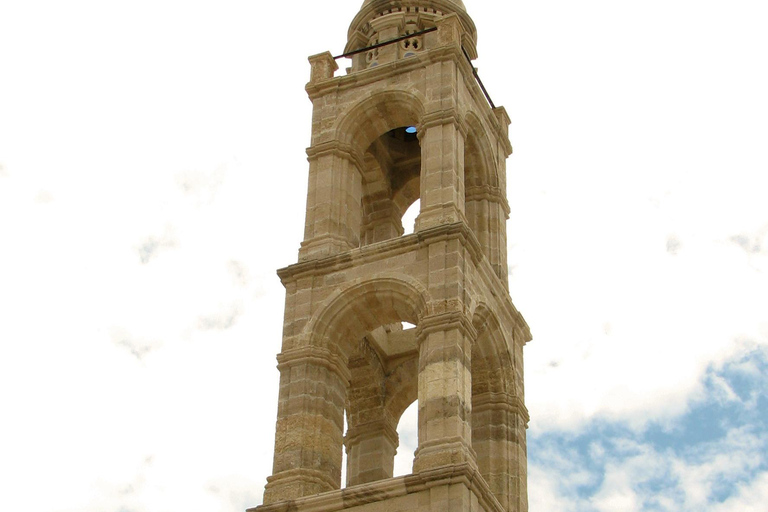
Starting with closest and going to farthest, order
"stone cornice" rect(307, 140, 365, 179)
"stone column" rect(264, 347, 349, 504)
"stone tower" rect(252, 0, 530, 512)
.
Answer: "stone tower" rect(252, 0, 530, 512)
"stone column" rect(264, 347, 349, 504)
"stone cornice" rect(307, 140, 365, 179)

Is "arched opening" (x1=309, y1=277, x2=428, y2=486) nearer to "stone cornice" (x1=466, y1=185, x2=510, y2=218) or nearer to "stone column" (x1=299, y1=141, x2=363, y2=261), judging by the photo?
"stone column" (x1=299, y1=141, x2=363, y2=261)

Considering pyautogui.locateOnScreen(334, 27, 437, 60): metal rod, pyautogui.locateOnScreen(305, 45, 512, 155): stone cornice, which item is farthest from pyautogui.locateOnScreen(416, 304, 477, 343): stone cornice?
pyautogui.locateOnScreen(334, 27, 437, 60): metal rod

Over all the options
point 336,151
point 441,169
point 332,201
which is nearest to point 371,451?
point 332,201

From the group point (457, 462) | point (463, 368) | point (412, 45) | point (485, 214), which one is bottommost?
point (457, 462)

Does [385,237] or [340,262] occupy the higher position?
[385,237]

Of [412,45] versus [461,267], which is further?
[412,45]

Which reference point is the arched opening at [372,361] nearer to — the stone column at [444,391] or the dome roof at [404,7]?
the stone column at [444,391]

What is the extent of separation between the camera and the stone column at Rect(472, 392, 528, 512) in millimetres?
34000

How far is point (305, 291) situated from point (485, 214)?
615cm

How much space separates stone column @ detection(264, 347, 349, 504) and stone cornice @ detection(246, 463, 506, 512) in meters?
0.48

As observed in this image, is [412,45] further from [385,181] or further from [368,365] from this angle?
[368,365]

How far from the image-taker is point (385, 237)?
132ft

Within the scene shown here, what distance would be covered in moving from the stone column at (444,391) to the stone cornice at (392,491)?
0.39m

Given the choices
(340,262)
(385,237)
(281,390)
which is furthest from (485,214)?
(281,390)
